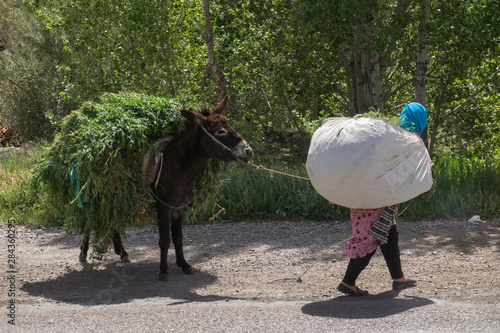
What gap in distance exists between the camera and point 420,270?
24.1 feet

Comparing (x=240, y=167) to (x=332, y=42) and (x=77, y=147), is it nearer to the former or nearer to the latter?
(x=332, y=42)

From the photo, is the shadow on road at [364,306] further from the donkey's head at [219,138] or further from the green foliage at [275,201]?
the green foliage at [275,201]

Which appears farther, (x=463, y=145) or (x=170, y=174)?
(x=463, y=145)

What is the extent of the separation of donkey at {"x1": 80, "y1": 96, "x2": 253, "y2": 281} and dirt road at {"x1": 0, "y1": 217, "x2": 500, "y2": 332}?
0.79 m

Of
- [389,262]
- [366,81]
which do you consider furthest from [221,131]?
[366,81]

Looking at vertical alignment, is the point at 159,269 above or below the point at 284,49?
below

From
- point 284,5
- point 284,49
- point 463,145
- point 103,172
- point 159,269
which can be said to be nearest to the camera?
point 103,172

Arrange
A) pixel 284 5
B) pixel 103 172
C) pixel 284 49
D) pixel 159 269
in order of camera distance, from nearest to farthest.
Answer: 1. pixel 103 172
2. pixel 159 269
3. pixel 284 5
4. pixel 284 49

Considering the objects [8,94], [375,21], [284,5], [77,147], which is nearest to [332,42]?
[375,21]

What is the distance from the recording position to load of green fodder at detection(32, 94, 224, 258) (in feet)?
22.0

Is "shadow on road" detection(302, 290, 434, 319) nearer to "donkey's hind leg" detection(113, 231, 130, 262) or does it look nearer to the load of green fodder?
the load of green fodder

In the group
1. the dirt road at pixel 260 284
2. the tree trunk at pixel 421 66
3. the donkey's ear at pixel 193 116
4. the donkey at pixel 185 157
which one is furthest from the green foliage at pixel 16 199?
the tree trunk at pixel 421 66

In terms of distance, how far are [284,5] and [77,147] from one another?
265 inches

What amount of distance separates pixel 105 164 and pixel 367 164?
2824mm
